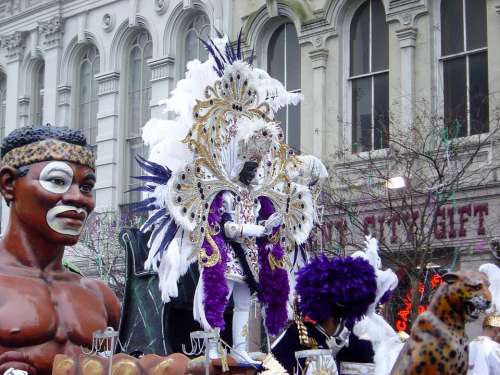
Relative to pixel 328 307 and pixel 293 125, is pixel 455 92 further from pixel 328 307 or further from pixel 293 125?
pixel 328 307

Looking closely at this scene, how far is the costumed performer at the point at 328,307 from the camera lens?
241 inches

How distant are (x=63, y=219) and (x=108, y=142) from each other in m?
17.1

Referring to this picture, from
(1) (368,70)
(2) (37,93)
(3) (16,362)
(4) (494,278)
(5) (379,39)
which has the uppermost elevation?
(2) (37,93)

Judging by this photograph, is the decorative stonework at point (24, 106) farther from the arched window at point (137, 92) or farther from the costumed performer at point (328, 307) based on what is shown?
the costumed performer at point (328, 307)

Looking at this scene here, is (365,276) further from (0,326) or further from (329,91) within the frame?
(329,91)

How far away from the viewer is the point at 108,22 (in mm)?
22719

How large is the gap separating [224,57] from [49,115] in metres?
15.6

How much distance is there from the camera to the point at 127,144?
2228 cm

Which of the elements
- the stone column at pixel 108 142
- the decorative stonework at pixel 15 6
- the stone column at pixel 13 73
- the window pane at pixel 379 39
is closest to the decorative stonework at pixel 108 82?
the stone column at pixel 108 142

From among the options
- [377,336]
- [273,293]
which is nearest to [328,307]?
[377,336]

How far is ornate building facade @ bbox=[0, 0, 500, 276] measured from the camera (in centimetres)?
1672

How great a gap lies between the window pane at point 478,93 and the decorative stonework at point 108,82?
8829mm

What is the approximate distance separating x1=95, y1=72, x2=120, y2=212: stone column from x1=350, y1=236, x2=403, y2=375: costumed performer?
622 inches

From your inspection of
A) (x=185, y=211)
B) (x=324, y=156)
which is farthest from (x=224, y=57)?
(x=324, y=156)
